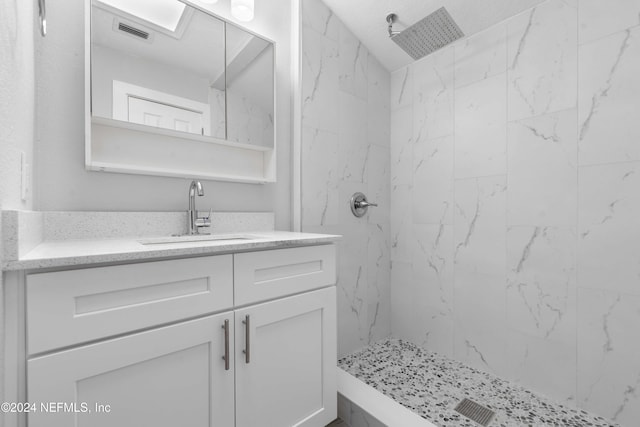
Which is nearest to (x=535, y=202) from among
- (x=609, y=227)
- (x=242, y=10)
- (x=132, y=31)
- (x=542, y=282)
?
(x=609, y=227)

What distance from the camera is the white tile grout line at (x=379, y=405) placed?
1281 mm

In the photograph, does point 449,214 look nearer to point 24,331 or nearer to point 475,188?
point 475,188

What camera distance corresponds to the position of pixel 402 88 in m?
2.28

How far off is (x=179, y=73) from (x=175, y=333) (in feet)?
3.83

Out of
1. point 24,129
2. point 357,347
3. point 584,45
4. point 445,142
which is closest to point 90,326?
point 24,129

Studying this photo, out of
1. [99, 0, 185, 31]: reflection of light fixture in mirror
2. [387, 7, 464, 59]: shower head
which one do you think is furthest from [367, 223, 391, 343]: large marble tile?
[99, 0, 185, 31]: reflection of light fixture in mirror

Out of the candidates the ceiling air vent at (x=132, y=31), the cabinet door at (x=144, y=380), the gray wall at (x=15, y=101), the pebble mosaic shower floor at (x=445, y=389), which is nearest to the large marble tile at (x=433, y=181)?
the pebble mosaic shower floor at (x=445, y=389)

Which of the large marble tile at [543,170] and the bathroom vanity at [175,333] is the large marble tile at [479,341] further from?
the bathroom vanity at [175,333]

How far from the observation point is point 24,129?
0.95 meters

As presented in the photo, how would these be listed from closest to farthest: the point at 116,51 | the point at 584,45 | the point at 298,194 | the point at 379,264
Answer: the point at 116,51
the point at 584,45
the point at 298,194
the point at 379,264

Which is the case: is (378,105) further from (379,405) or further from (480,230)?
(379,405)

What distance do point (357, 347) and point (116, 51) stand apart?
84.2 inches

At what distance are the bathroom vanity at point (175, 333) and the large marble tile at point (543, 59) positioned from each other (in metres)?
1.37

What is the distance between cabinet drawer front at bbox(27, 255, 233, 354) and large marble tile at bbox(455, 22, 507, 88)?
1830 mm
